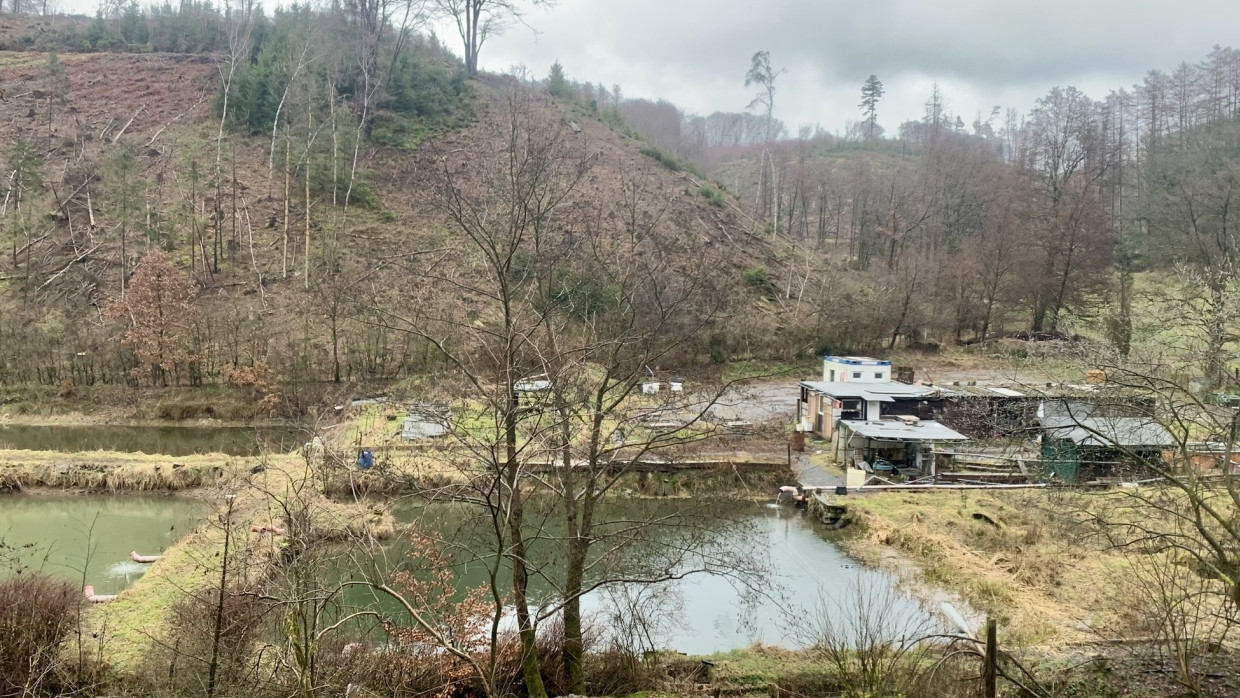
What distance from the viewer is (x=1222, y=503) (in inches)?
573

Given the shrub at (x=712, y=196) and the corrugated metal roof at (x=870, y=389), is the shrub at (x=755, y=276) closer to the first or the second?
the shrub at (x=712, y=196)

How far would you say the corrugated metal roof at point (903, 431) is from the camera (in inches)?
683

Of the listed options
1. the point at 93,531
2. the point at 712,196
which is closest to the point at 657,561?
the point at 93,531

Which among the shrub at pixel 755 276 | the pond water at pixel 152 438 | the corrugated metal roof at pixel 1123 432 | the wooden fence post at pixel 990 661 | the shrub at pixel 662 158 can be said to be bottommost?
the pond water at pixel 152 438

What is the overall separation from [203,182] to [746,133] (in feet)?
210

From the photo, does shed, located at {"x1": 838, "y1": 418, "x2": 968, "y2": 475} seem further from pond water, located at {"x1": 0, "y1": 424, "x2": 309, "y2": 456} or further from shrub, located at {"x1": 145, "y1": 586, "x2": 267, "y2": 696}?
pond water, located at {"x1": 0, "y1": 424, "x2": 309, "y2": 456}

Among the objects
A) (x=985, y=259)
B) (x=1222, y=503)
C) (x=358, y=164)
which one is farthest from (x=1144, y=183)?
(x=358, y=164)

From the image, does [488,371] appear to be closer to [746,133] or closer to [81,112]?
[81,112]

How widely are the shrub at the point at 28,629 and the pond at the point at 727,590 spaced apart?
346 cm

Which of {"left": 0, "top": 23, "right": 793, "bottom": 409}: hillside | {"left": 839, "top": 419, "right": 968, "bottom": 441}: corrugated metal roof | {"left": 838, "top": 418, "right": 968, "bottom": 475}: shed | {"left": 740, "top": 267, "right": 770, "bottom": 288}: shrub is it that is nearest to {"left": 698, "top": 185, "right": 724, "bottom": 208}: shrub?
{"left": 0, "top": 23, "right": 793, "bottom": 409}: hillside

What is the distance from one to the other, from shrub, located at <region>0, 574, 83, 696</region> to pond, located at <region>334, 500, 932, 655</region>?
3.46 meters

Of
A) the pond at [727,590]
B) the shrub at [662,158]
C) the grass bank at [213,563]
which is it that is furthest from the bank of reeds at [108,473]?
the shrub at [662,158]

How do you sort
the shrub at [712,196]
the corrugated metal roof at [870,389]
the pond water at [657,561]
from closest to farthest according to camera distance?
1. the pond water at [657,561]
2. the corrugated metal roof at [870,389]
3. the shrub at [712,196]

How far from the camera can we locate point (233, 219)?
33219 mm
